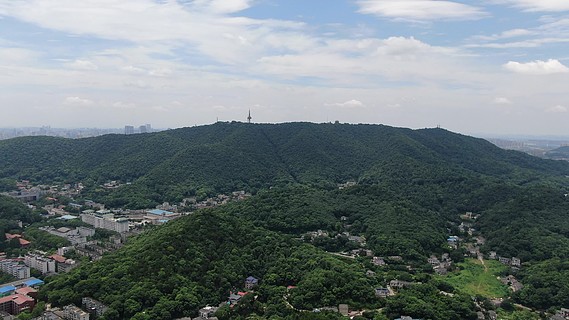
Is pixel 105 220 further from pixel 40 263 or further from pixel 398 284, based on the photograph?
pixel 398 284

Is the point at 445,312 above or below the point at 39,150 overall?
below

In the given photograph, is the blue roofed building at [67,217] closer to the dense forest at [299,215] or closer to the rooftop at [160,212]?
the dense forest at [299,215]

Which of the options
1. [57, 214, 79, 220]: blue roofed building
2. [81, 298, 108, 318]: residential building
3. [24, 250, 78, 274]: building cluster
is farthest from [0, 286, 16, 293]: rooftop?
[57, 214, 79, 220]: blue roofed building

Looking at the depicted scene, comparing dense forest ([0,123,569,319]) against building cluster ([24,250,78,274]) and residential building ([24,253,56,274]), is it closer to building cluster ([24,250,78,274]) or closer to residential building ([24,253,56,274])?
building cluster ([24,250,78,274])

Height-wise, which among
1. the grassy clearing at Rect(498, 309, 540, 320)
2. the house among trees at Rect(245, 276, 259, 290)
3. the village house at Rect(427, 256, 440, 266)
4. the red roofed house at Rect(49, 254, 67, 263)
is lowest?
the grassy clearing at Rect(498, 309, 540, 320)

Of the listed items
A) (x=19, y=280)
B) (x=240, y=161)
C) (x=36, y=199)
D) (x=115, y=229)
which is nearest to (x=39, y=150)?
(x=36, y=199)

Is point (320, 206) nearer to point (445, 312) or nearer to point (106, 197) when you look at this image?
point (445, 312)

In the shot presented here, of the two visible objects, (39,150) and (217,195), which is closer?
(217,195)

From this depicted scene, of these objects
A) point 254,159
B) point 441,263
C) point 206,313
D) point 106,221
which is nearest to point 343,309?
point 206,313
